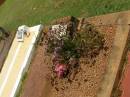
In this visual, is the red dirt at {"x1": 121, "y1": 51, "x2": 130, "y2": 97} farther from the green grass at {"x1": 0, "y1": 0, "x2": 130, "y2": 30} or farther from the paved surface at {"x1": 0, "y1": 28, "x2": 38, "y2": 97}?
the paved surface at {"x1": 0, "y1": 28, "x2": 38, "y2": 97}

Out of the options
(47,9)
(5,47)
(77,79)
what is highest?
(47,9)

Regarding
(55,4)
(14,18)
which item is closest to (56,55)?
(55,4)

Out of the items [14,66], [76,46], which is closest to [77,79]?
[76,46]

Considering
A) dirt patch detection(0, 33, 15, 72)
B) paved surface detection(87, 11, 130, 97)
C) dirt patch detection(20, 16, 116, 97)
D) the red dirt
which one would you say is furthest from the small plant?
dirt patch detection(0, 33, 15, 72)

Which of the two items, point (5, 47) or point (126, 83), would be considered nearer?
point (126, 83)

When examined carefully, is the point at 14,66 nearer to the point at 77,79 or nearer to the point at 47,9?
the point at 47,9
